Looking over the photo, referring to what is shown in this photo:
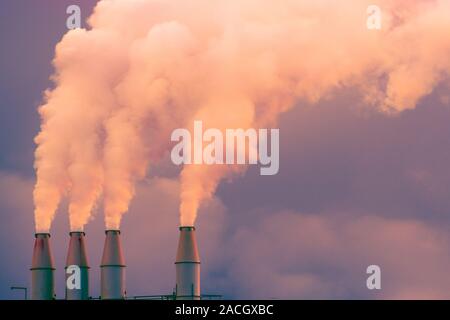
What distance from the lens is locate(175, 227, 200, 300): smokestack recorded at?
124125 mm

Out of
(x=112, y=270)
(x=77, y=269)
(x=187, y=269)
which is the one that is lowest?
(x=187, y=269)

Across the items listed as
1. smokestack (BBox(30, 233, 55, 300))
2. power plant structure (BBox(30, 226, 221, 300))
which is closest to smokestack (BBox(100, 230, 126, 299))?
power plant structure (BBox(30, 226, 221, 300))

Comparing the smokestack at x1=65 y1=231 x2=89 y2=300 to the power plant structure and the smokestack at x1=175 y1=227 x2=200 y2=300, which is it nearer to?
the power plant structure

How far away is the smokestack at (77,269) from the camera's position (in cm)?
→ 13362

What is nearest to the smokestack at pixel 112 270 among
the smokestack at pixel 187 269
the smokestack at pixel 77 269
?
the smokestack at pixel 77 269

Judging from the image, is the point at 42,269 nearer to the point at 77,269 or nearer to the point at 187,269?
the point at 77,269

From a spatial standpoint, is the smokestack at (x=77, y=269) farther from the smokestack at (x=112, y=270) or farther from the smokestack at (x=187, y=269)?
the smokestack at (x=187, y=269)

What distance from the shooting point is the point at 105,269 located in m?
131

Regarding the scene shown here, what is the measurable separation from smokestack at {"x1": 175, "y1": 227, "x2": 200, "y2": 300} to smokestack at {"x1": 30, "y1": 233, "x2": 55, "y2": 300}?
45.9ft

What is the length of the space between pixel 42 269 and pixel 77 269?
14.9ft

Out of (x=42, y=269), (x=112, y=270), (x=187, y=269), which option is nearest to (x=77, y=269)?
(x=42, y=269)

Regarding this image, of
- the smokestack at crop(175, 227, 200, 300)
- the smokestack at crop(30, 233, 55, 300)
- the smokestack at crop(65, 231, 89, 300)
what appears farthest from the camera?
the smokestack at crop(65, 231, 89, 300)

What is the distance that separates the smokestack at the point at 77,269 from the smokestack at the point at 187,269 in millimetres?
12705
